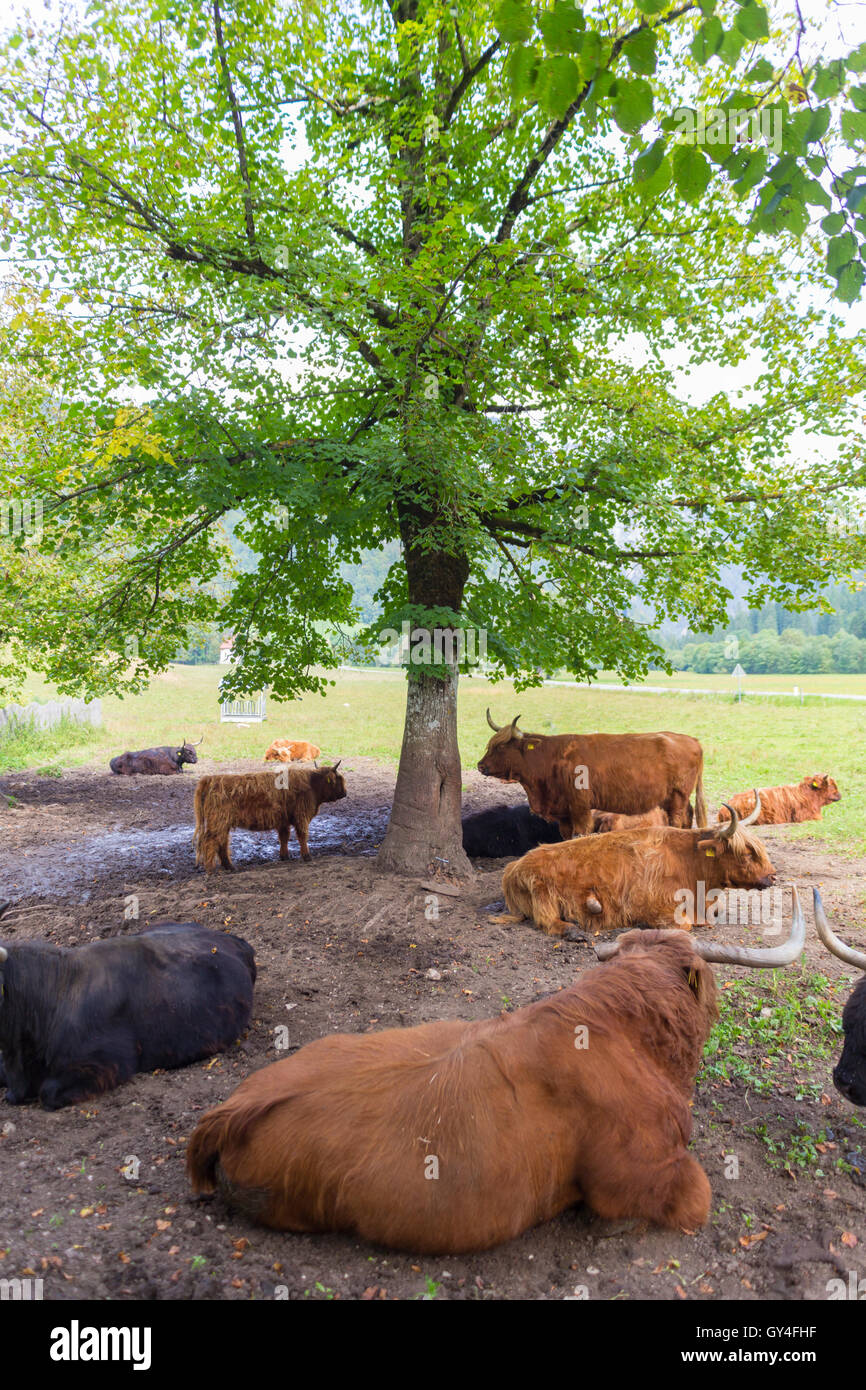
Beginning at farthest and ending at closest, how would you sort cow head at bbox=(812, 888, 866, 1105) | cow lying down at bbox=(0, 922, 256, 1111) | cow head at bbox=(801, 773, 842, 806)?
1. cow head at bbox=(801, 773, 842, 806)
2. cow lying down at bbox=(0, 922, 256, 1111)
3. cow head at bbox=(812, 888, 866, 1105)

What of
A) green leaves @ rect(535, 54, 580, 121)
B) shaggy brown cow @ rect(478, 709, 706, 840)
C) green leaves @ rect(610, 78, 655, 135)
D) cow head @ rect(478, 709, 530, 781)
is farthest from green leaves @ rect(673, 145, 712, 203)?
cow head @ rect(478, 709, 530, 781)

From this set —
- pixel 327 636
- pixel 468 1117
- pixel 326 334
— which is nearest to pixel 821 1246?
pixel 468 1117

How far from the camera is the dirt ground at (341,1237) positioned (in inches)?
120

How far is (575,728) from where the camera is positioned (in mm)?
22094

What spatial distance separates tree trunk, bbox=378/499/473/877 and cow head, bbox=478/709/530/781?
3.47 feet

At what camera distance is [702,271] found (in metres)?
9.22

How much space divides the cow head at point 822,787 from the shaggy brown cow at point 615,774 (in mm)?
3340

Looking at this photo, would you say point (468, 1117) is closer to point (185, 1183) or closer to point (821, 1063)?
point (185, 1183)

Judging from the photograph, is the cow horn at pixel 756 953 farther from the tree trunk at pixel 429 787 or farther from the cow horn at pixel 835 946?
the tree trunk at pixel 429 787

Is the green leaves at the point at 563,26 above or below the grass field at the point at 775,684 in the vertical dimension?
above

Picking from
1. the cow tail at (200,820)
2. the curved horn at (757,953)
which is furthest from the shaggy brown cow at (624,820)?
the curved horn at (757,953)

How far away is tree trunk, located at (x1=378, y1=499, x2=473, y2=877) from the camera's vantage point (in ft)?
30.5

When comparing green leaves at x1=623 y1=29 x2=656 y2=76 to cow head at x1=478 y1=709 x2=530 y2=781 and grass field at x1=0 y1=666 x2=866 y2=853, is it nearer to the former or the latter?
cow head at x1=478 y1=709 x2=530 y2=781

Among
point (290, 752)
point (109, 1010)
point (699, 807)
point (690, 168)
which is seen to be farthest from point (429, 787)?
point (290, 752)
